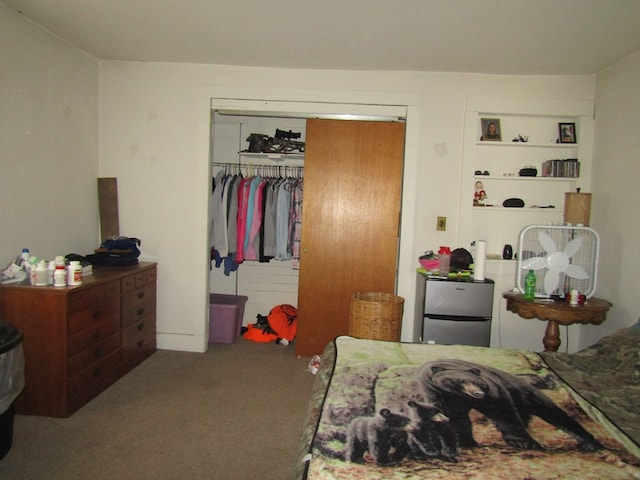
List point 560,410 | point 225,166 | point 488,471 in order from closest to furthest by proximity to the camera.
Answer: point 488,471
point 560,410
point 225,166

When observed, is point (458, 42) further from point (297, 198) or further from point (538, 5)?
point (297, 198)

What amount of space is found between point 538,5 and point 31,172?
3.37m

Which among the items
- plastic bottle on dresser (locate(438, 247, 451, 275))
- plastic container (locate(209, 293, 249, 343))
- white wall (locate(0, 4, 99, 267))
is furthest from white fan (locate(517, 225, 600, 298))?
white wall (locate(0, 4, 99, 267))

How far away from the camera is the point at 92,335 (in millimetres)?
2605

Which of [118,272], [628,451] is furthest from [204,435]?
[628,451]

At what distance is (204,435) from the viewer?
2.30 m

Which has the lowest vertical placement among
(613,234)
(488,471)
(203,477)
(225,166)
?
(203,477)

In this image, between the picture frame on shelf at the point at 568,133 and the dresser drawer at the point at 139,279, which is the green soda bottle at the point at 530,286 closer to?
the picture frame on shelf at the point at 568,133

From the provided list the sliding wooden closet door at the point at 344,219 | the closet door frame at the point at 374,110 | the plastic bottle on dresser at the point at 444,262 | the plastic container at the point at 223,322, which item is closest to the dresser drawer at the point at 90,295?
the plastic container at the point at 223,322

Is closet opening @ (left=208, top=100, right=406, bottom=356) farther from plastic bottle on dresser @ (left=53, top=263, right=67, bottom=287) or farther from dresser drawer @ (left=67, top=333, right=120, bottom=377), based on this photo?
plastic bottle on dresser @ (left=53, top=263, right=67, bottom=287)

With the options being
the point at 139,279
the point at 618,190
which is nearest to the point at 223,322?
the point at 139,279

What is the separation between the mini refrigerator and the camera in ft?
9.65

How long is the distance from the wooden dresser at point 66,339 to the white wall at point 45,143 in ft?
1.70

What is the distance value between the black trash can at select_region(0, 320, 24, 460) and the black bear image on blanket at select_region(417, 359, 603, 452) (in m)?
1.96
